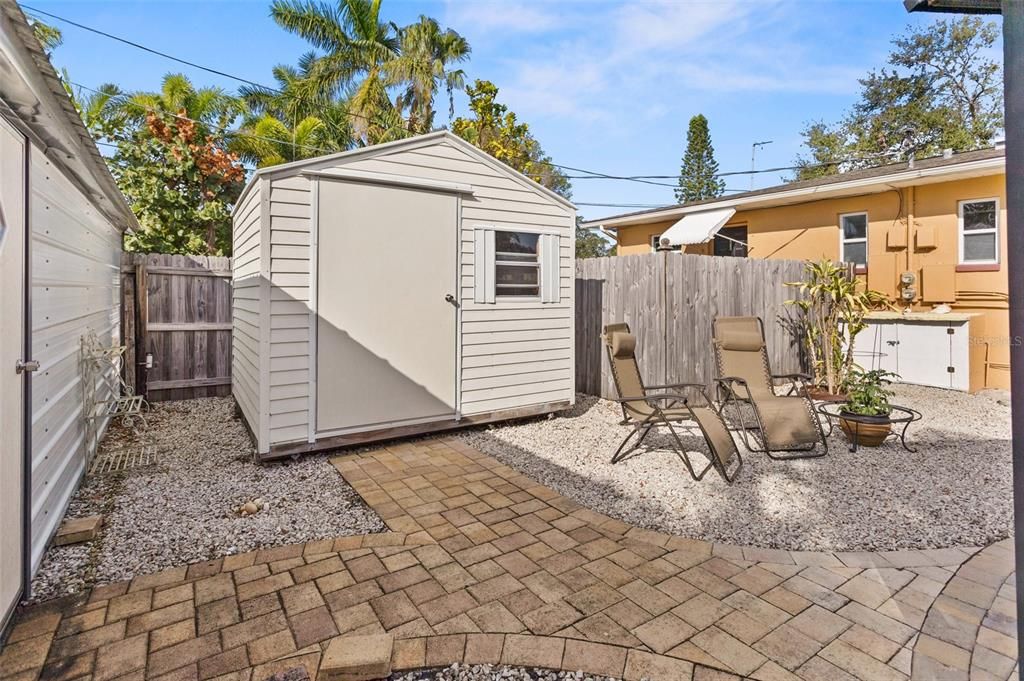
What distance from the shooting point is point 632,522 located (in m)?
3.46

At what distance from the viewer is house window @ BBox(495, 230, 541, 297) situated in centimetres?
573

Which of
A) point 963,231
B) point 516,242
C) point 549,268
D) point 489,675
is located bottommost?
point 489,675

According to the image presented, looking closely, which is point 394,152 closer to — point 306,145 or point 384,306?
point 384,306

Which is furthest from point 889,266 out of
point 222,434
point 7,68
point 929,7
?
point 7,68

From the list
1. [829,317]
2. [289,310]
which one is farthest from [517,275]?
[829,317]

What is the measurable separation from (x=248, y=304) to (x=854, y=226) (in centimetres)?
1012

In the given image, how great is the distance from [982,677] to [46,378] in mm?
4678

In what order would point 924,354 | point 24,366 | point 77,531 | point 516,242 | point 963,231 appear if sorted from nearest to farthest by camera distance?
point 24,366 → point 77,531 → point 516,242 → point 924,354 → point 963,231

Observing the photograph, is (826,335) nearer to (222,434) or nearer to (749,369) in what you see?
(749,369)

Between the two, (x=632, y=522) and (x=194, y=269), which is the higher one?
(x=194, y=269)

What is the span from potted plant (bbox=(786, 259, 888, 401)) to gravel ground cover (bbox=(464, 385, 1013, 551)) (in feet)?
6.40

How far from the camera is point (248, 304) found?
532cm

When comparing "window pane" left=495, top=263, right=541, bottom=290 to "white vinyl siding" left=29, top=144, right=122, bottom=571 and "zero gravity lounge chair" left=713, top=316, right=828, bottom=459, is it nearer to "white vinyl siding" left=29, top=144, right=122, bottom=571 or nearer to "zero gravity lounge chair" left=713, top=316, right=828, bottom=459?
"zero gravity lounge chair" left=713, top=316, right=828, bottom=459

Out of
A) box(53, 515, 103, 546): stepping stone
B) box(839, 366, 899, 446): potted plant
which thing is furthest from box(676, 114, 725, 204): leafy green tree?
box(53, 515, 103, 546): stepping stone
